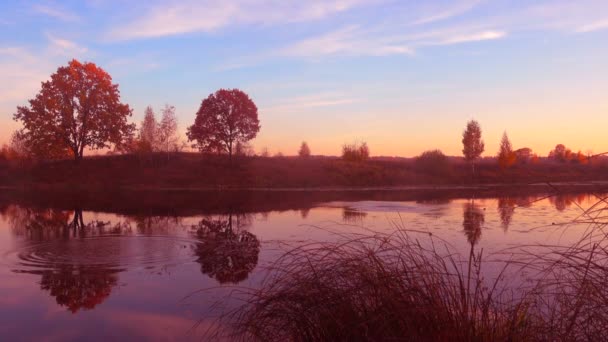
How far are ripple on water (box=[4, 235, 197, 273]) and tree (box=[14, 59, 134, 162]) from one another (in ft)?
119

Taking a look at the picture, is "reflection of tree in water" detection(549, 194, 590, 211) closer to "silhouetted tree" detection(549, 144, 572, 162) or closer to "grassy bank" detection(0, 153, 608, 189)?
"grassy bank" detection(0, 153, 608, 189)

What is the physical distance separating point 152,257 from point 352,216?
34.3ft

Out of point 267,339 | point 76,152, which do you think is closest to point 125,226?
point 267,339

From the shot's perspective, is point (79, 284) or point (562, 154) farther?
point (562, 154)

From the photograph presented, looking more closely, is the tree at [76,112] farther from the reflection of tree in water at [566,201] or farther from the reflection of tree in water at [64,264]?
the reflection of tree in water at [566,201]

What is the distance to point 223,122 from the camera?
166 feet

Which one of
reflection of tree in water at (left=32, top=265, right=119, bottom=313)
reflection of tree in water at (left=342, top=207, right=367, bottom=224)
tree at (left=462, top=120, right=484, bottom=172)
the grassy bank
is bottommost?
reflection of tree in water at (left=32, top=265, right=119, bottom=313)

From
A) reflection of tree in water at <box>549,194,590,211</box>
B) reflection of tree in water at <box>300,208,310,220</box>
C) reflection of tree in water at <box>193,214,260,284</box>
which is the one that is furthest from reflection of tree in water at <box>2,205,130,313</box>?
reflection of tree in water at <box>549,194,590,211</box>

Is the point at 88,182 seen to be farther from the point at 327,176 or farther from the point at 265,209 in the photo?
the point at 265,209

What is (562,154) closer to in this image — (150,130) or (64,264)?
(150,130)

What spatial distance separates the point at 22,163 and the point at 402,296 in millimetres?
57085

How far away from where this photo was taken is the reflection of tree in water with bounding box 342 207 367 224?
61.5 feet

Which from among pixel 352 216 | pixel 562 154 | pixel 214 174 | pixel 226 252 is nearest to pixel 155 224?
pixel 226 252

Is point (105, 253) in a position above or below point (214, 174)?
below
